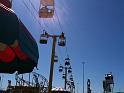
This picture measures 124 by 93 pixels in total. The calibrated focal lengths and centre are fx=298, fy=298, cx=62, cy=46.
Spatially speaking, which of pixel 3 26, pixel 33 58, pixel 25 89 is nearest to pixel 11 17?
pixel 3 26

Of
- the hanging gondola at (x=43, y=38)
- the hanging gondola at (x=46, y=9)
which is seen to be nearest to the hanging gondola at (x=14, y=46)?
the hanging gondola at (x=46, y=9)

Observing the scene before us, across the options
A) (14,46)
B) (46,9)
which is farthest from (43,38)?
→ (14,46)

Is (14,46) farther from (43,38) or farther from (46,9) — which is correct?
(43,38)

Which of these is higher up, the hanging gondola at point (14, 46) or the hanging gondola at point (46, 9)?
the hanging gondola at point (46, 9)

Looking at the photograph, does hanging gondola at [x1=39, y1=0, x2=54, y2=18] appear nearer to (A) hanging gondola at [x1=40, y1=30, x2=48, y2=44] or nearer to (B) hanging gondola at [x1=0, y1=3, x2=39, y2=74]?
(A) hanging gondola at [x1=40, y1=30, x2=48, y2=44]

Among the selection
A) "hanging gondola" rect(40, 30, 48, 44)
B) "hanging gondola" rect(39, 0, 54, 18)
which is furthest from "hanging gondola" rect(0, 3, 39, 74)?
"hanging gondola" rect(40, 30, 48, 44)

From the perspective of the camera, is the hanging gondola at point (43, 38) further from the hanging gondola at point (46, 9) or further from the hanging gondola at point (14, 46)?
the hanging gondola at point (14, 46)

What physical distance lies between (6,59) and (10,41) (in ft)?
2.99

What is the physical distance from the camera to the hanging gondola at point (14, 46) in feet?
17.5

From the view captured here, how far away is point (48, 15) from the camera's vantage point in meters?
21.3

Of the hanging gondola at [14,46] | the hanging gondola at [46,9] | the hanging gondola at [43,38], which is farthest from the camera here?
the hanging gondola at [43,38]

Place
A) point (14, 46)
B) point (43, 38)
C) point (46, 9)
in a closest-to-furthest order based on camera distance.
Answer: point (14, 46)
point (46, 9)
point (43, 38)

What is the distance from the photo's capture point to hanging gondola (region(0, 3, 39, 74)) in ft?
17.5

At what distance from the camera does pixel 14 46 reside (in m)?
5.73
